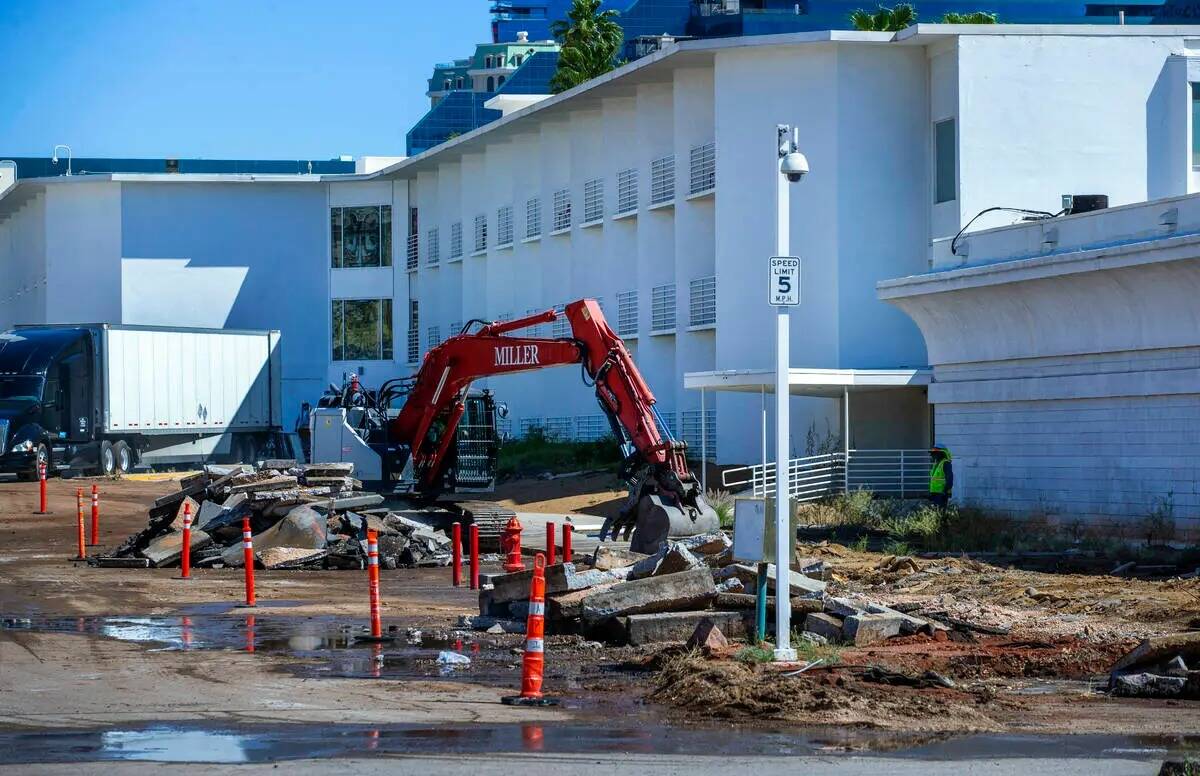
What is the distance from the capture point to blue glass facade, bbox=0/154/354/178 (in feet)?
317

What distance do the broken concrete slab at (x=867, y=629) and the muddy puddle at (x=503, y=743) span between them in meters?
4.09

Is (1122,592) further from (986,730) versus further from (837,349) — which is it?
(837,349)

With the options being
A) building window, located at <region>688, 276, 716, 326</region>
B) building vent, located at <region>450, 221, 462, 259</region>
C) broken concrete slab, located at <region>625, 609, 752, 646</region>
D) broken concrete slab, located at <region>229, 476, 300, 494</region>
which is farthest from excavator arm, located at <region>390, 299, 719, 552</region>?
building vent, located at <region>450, 221, 462, 259</region>

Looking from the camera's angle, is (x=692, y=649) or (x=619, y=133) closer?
(x=692, y=649)

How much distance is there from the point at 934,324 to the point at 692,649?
19497 mm

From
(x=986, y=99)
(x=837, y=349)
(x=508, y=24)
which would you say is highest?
(x=508, y=24)

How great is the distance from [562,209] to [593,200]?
8.17 feet

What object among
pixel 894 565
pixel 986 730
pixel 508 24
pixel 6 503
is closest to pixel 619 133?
pixel 6 503

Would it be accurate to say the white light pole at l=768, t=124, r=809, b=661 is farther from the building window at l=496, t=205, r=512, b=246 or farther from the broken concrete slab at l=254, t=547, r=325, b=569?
the building window at l=496, t=205, r=512, b=246

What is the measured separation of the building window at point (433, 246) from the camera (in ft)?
208

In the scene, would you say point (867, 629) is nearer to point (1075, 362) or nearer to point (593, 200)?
point (1075, 362)

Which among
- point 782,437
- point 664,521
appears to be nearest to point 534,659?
point 782,437

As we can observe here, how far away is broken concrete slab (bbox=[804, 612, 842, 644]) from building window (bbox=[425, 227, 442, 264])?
48561 millimetres

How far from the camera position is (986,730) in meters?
11.1
